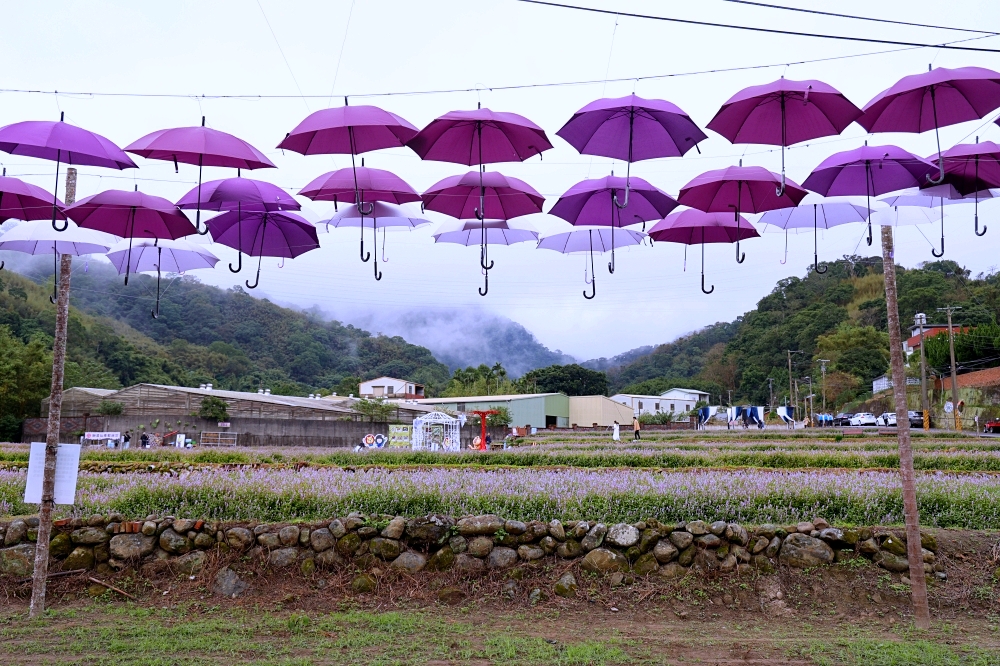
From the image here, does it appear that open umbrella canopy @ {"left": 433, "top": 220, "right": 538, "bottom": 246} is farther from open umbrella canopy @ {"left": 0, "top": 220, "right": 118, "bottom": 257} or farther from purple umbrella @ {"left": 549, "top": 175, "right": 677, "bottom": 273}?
open umbrella canopy @ {"left": 0, "top": 220, "right": 118, "bottom": 257}

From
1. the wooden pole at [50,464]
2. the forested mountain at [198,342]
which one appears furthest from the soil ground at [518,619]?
the forested mountain at [198,342]

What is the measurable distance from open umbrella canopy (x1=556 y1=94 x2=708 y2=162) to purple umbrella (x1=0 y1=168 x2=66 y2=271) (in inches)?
222

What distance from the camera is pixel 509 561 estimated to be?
24.4 feet

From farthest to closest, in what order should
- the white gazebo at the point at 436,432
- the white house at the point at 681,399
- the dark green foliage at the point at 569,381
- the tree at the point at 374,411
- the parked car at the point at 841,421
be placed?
the dark green foliage at the point at 569,381 → the white house at the point at 681,399 → the parked car at the point at 841,421 → the tree at the point at 374,411 → the white gazebo at the point at 436,432

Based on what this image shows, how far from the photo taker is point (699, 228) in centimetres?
905

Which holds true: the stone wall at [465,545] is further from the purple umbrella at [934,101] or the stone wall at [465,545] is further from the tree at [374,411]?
the tree at [374,411]

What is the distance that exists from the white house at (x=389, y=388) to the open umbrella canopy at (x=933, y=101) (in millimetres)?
69587

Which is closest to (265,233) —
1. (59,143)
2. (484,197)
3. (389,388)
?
(59,143)

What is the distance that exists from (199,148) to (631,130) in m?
4.20

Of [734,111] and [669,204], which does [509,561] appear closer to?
[669,204]

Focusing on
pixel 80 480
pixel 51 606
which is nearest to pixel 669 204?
pixel 51 606

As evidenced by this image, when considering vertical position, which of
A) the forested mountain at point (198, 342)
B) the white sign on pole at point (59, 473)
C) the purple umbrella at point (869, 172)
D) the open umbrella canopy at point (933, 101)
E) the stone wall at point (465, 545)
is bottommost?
the stone wall at point (465, 545)

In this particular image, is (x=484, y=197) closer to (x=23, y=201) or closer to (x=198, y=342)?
(x=23, y=201)

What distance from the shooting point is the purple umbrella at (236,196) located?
7.79m
